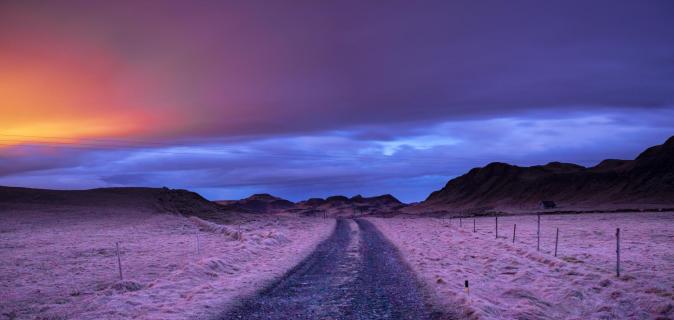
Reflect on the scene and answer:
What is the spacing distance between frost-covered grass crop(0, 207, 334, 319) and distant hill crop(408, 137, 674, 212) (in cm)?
9392

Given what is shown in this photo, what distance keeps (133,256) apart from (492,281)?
2059 centimetres

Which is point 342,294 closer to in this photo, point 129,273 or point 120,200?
point 129,273

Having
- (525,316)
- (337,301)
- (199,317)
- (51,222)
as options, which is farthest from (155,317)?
(51,222)

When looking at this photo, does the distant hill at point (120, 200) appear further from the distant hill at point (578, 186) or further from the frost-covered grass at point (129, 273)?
the distant hill at point (578, 186)

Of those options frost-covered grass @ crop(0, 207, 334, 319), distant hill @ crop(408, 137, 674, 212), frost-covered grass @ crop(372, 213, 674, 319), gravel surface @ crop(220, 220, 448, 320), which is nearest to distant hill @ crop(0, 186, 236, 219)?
frost-covered grass @ crop(0, 207, 334, 319)

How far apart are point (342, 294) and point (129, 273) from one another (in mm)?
11851

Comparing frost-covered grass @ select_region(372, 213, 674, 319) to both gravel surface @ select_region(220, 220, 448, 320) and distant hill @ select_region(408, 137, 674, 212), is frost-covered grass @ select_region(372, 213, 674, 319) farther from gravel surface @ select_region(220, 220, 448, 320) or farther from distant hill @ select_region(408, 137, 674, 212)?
distant hill @ select_region(408, 137, 674, 212)

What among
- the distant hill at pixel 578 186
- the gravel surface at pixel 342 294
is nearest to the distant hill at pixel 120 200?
the gravel surface at pixel 342 294

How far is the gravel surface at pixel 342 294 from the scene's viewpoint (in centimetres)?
1325

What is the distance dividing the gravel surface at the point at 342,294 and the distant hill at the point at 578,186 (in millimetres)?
94922

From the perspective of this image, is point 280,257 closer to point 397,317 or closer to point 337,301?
point 337,301

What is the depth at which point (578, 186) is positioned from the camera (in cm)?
14488

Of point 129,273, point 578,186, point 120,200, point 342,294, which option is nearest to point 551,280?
point 342,294

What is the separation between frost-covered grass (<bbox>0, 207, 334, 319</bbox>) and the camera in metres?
15.0
